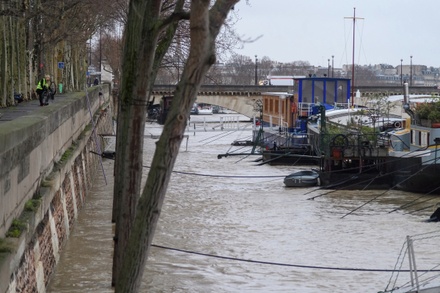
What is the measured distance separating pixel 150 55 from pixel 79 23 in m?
33.8

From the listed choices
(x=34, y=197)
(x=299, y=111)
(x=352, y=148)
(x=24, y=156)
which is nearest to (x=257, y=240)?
(x=34, y=197)

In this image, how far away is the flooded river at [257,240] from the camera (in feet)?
63.4

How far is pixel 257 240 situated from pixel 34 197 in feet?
34.6

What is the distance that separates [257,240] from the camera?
2534 cm

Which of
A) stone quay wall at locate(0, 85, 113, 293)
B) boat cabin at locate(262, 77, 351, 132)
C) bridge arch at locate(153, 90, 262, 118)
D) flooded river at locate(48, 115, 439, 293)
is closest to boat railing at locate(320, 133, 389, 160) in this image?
flooded river at locate(48, 115, 439, 293)

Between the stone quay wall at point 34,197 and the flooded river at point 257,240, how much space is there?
38.5 inches

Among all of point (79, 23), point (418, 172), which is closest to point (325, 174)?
point (418, 172)

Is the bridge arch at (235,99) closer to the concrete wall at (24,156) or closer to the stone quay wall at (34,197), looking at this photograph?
the stone quay wall at (34,197)

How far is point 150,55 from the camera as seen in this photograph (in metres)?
12.5

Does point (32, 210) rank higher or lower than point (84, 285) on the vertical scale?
higher

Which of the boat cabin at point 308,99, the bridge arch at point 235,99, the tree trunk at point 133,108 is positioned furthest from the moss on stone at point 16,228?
the bridge arch at point 235,99

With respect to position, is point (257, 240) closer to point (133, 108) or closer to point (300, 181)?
point (133, 108)

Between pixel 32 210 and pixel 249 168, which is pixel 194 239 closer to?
pixel 32 210

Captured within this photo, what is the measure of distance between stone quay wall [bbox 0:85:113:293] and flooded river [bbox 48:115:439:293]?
979 millimetres
